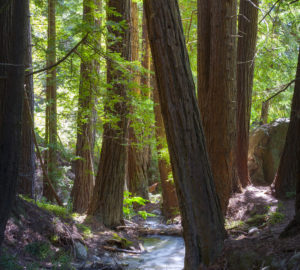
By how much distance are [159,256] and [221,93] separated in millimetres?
3857

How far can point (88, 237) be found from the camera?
7.41m

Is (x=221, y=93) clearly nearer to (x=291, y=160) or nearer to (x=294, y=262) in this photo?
(x=291, y=160)

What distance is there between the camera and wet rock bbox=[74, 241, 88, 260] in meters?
6.28

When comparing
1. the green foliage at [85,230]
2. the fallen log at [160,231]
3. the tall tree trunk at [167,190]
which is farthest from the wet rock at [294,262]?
the tall tree trunk at [167,190]

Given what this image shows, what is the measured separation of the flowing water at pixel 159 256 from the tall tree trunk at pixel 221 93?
171 centimetres

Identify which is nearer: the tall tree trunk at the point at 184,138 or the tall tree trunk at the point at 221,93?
the tall tree trunk at the point at 184,138

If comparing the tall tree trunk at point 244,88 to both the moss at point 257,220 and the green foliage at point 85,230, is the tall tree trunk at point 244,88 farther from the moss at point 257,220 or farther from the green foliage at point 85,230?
the green foliage at point 85,230

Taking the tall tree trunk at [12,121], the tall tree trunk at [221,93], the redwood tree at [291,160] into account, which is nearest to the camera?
the tall tree trunk at [12,121]

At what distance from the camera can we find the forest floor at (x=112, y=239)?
391 cm

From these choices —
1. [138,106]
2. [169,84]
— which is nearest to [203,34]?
[138,106]

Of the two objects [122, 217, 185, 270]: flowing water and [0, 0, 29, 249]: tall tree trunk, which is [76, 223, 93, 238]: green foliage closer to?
[122, 217, 185, 270]: flowing water

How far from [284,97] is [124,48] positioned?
8966 millimetres

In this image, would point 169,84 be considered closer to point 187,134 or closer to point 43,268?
point 187,134

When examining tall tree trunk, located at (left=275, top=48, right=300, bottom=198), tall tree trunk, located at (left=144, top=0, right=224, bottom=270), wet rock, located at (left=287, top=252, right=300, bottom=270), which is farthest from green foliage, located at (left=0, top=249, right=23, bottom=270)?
tall tree trunk, located at (left=275, top=48, right=300, bottom=198)
